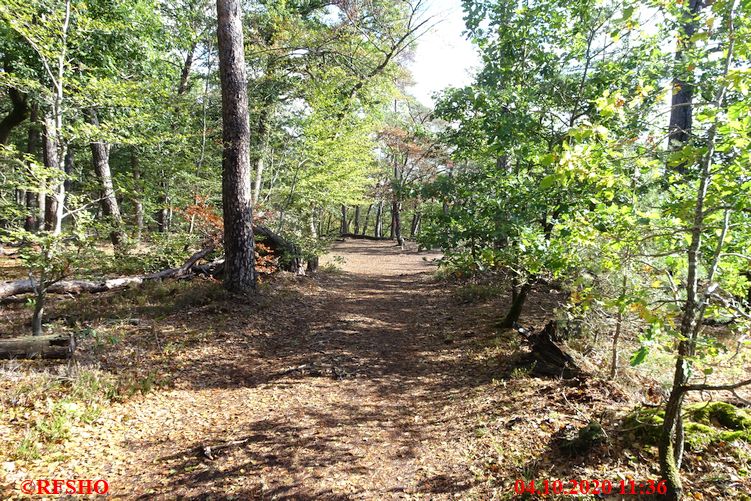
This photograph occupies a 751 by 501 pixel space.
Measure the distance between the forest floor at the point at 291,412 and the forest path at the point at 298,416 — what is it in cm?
2

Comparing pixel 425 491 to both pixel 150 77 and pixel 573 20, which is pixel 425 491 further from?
pixel 150 77

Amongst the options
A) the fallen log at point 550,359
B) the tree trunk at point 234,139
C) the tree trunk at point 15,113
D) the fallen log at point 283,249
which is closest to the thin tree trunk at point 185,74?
the tree trunk at point 15,113

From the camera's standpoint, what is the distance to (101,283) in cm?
826

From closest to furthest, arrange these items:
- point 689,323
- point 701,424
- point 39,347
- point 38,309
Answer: point 689,323, point 701,424, point 39,347, point 38,309

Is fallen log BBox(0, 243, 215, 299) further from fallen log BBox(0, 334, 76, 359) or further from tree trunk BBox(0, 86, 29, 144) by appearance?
tree trunk BBox(0, 86, 29, 144)

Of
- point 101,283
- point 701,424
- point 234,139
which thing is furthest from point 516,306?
point 101,283

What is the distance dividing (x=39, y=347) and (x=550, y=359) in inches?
293

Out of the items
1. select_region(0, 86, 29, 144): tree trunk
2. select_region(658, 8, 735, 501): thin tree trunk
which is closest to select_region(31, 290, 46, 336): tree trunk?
select_region(658, 8, 735, 501): thin tree trunk

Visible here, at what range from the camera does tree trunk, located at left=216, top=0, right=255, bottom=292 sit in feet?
26.5

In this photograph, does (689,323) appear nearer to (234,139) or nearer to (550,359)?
(550,359)

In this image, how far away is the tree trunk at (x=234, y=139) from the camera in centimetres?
807

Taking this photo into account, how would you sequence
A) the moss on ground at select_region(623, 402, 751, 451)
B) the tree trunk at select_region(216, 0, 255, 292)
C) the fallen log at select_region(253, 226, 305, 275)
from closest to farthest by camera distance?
1. the moss on ground at select_region(623, 402, 751, 451)
2. the tree trunk at select_region(216, 0, 255, 292)
3. the fallen log at select_region(253, 226, 305, 275)

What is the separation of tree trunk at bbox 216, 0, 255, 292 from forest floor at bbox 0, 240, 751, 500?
4.46ft

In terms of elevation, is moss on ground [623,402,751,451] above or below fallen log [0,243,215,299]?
below
